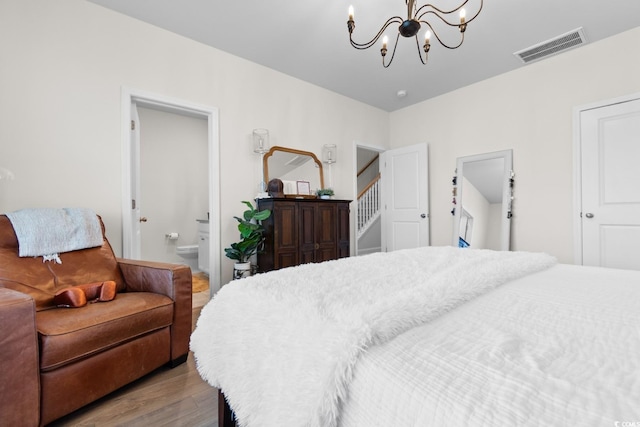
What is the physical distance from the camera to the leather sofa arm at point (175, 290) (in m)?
1.79

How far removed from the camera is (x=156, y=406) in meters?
1.47

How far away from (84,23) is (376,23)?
248 centimetres

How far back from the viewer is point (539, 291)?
3.21 ft

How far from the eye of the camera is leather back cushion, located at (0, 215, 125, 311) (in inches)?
63.6

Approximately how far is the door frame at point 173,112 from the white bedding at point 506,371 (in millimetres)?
2642

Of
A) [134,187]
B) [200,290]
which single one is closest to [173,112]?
[134,187]

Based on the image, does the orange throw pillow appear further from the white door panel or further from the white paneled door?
the white paneled door

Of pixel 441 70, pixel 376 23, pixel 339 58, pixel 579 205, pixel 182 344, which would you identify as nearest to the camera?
pixel 182 344

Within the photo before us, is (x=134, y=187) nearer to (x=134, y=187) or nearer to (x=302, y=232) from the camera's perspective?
(x=134, y=187)

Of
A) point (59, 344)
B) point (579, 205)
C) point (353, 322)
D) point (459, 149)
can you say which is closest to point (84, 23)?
point (59, 344)

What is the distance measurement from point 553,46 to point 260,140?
3.22 m

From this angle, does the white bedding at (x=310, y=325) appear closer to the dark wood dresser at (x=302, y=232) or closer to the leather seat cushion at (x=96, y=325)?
the leather seat cushion at (x=96, y=325)

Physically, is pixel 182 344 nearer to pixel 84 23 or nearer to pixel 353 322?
pixel 353 322

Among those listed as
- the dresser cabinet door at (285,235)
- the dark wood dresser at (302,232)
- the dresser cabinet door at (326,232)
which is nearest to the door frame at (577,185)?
the dark wood dresser at (302,232)
